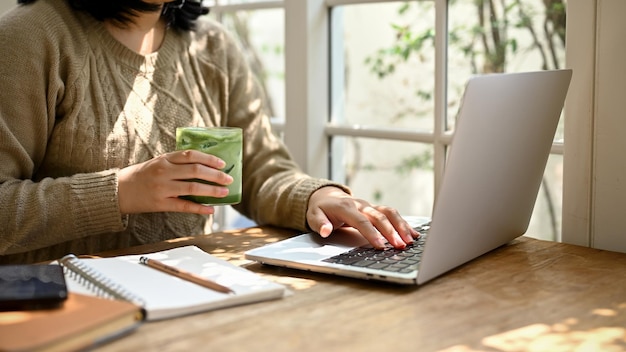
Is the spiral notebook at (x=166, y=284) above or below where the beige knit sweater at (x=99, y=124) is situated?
below

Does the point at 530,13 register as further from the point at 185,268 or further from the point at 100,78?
the point at 185,268

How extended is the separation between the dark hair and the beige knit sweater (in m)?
0.02

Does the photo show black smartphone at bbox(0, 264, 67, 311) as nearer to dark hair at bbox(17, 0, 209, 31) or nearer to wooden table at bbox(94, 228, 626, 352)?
wooden table at bbox(94, 228, 626, 352)

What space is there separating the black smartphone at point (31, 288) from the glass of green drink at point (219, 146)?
35 centimetres

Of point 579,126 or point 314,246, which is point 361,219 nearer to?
point 314,246

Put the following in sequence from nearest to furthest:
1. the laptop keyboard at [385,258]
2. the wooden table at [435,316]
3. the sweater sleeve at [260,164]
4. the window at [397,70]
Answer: the wooden table at [435,316]
the laptop keyboard at [385,258]
the sweater sleeve at [260,164]
the window at [397,70]

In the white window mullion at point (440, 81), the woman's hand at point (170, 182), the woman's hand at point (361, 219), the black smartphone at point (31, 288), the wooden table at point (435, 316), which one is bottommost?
the wooden table at point (435, 316)

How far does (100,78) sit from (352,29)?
1.07 metres

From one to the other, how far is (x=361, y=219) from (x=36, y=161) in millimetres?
667

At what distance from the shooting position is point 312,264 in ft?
4.36

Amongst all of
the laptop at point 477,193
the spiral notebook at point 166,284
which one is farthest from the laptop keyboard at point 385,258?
the spiral notebook at point 166,284

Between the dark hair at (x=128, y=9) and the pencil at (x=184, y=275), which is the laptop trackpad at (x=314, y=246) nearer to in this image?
the pencil at (x=184, y=275)

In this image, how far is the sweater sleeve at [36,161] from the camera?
4.96 feet

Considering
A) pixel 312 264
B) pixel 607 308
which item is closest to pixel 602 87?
pixel 607 308
